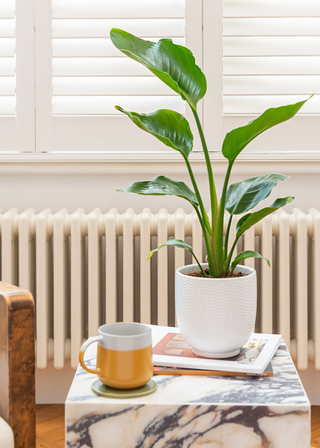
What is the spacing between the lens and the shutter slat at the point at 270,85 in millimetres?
1628

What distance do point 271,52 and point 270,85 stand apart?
0.11 metres

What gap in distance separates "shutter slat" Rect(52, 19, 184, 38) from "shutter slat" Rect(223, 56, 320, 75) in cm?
21

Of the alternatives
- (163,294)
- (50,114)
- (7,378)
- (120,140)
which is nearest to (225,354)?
(7,378)

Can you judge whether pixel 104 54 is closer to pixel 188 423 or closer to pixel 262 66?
pixel 262 66

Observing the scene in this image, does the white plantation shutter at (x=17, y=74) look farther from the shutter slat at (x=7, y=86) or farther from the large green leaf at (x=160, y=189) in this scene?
the large green leaf at (x=160, y=189)

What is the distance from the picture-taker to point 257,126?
0.74m

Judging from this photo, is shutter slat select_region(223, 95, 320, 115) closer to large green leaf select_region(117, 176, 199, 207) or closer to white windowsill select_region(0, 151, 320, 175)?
white windowsill select_region(0, 151, 320, 175)

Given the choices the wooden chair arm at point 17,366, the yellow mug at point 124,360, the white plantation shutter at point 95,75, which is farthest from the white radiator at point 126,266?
the yellow mug at point 124,360

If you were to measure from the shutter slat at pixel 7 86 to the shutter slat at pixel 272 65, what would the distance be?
2.42 ft

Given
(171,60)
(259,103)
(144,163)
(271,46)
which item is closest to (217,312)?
(171,60)

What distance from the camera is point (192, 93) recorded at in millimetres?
768

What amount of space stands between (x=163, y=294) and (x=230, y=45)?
0.88 metres

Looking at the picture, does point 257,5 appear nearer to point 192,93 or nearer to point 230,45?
point 230,45

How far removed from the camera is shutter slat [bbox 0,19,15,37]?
64.7 inches
